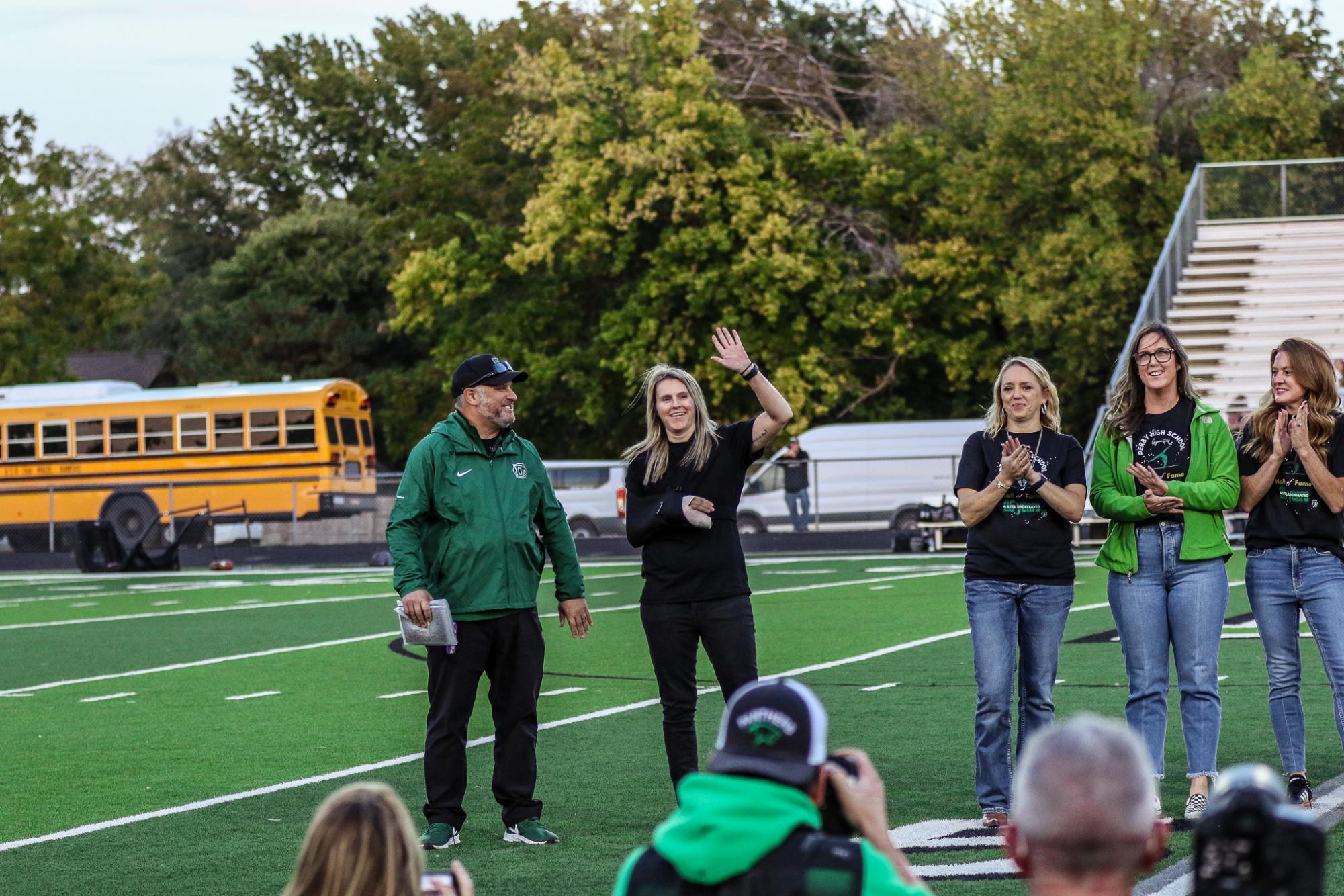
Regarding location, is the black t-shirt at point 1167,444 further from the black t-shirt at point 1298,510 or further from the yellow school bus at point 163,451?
the yellow school bus at point 163,451

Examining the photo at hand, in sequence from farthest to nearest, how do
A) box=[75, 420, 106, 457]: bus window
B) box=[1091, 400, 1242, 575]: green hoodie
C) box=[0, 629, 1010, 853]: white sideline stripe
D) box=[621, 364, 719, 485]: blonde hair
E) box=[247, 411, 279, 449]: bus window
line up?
box=[75, 420, 106, 457]: bus window, box=[247, 411, 279, 449]: bus window, box=[0, 629, 1010, 853]: white sideline stripe, box=[621, 364, 719, 485]: blonde hair, box=[1091, 400, 1242, 575]: green hoodie

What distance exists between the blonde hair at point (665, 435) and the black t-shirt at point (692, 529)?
22 mm

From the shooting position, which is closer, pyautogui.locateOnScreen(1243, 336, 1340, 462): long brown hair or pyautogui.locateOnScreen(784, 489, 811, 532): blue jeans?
pyautogui.locateOnScreen(1243, 336, 1340, 462): long brown hair

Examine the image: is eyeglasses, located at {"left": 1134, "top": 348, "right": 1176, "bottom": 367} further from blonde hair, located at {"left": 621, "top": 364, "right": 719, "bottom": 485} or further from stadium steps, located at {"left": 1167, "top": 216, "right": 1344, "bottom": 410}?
stadium steps, located at {"left": 1167, "top": 216, "right": 1344, "bottom": 410}

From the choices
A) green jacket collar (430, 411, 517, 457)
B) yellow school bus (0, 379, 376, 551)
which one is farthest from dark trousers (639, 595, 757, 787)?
yellow school bus (0, 379, 376, 551)

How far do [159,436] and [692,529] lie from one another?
33.8 m

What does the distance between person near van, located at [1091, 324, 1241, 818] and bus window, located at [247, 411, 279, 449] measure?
108 feet

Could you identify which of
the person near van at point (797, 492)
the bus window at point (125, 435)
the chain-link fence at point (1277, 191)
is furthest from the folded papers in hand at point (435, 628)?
the bus window at point (125, 435)

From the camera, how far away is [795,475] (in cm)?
3381

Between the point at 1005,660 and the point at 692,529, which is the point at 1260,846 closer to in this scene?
the point at 1005,660

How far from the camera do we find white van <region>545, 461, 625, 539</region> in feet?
120

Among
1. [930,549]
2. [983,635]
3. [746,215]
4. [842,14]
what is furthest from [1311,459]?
[842,14]

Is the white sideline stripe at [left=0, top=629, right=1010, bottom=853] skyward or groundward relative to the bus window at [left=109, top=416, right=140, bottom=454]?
groundward

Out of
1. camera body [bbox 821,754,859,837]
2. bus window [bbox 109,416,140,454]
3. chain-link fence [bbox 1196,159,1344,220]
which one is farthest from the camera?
bus window [bbox 109,416,140,454]
